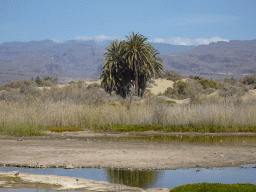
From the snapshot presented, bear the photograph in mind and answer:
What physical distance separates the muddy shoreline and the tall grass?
4808 mm

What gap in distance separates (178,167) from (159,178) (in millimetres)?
1299

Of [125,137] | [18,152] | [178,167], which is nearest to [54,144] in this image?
[18,152]

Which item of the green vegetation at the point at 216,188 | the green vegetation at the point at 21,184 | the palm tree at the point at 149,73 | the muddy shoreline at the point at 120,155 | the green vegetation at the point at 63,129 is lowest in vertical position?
the green vegetation at the point at 63,129

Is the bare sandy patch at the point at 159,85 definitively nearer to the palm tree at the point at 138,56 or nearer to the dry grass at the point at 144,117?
the palm tree at the point at 138,56

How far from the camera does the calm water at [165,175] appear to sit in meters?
9.60

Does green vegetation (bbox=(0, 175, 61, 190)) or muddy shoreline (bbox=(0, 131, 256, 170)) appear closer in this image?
green vegetation (bbox=(0, 175, 61, 190))

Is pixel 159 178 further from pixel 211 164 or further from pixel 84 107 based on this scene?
pixel 84 107

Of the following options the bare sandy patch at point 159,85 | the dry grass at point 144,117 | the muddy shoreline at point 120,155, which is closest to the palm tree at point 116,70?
the dry grass at point 144,117

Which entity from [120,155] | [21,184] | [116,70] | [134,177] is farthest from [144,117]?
[116,70]

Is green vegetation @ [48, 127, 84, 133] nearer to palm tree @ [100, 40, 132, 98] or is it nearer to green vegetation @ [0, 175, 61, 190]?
green vegetation @ [0, 175, 61, 190]

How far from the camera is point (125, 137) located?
1959 cm

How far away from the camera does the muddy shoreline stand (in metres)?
11.7

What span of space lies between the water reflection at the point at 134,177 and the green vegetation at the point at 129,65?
24.9 metres

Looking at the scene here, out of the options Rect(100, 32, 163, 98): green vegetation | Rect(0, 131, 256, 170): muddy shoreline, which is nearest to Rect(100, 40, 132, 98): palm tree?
Rect(100, 32, 163, 98): green vegetation
